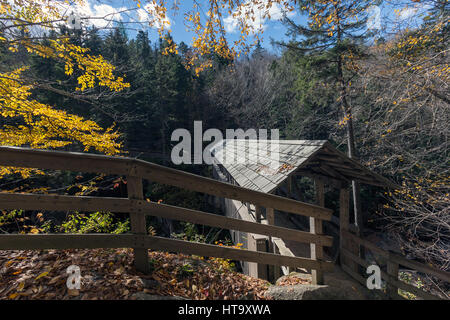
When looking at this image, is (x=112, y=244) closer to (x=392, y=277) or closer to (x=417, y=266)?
(x=417, y=266)

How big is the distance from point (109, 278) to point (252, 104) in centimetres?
2535

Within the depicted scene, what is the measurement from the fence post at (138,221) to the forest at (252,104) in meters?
3.13

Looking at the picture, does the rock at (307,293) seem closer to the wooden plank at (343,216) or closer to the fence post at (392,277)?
the fence post at (392,277)

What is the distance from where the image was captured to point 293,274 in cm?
408

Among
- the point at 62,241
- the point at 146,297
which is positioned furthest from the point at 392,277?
the point at 62,241

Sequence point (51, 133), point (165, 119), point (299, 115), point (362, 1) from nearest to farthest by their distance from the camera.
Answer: point (51, 133) < point (362, 1) < point (299, 115) < point (165, 119)

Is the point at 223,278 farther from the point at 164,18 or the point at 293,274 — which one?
the point at 164,18

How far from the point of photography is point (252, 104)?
84.3ft

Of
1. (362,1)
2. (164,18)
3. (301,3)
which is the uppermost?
(301,3)

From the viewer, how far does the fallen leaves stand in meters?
2.03

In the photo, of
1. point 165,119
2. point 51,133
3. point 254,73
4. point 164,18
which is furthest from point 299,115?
point 51,133

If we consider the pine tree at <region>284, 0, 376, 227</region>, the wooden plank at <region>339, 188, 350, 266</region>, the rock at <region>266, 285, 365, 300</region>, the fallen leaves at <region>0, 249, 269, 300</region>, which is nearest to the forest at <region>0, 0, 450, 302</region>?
the pine tree at <region>284, 0, 376, 227</region>

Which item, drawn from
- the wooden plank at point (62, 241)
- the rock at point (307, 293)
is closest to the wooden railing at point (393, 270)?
the rock at point (307, 293)

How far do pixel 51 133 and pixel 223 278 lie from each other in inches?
205
